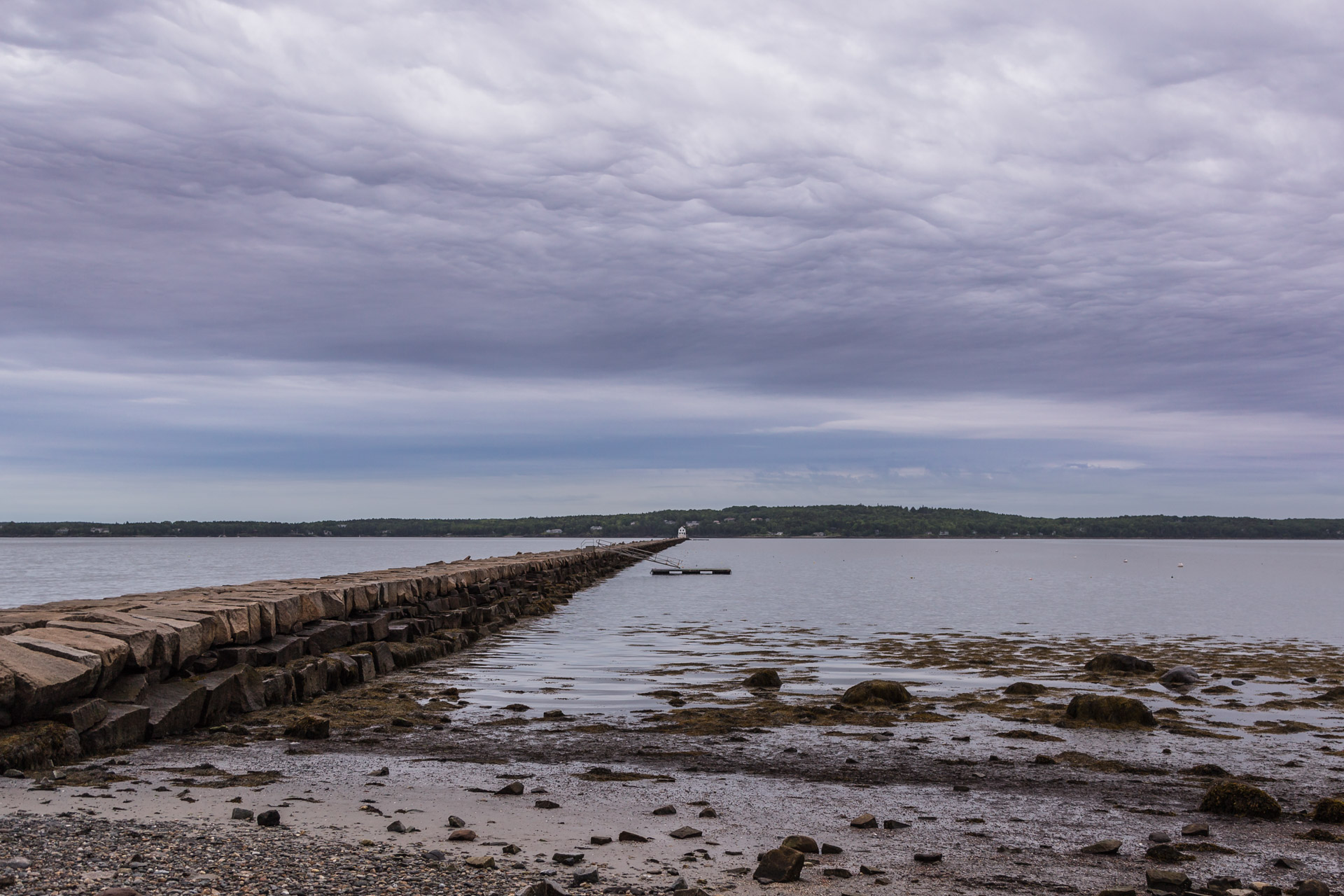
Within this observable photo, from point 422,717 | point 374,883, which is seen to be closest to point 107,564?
point 422,717

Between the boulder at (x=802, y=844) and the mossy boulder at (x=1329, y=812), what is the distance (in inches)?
A: 135

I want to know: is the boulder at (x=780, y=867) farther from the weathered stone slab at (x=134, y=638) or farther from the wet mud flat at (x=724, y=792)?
the weathered stone slab at (x=134, y=638)

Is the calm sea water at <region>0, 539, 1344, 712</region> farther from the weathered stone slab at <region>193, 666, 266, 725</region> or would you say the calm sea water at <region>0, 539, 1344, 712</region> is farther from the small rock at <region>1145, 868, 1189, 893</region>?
the small rock at <region>1145, 868, 1189, 893</region>

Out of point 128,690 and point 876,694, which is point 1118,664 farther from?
point 128,690

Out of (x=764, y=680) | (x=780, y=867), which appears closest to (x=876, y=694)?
(x=764, y=680)

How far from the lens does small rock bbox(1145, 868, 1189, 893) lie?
492 cm

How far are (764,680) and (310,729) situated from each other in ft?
19.6

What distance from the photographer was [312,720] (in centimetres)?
861

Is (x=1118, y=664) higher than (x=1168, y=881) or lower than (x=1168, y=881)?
lower

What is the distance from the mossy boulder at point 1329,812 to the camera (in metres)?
6.30

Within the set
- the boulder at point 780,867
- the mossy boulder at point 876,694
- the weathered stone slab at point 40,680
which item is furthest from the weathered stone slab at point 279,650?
the boulder at point 780,867

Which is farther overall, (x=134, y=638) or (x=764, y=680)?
(x=764, y=680)

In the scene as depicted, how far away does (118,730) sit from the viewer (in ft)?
24.7

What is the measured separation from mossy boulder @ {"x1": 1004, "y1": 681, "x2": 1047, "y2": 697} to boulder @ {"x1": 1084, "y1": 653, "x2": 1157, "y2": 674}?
2828 mm
